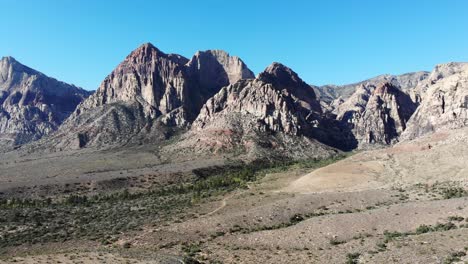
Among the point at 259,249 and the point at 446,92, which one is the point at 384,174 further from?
the point at 446,92

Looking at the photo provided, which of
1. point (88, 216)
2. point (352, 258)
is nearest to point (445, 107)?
point (88, 216)

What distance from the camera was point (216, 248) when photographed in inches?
1804

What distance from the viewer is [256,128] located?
17288 centimetres

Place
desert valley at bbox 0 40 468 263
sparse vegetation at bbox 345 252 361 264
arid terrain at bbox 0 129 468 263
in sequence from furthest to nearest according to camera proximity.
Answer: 1. desert valley at bbox 0 40 468 263
2. arid terrain at bbox 0 129 468 263
3. sparse vegetation at bbox 345 252 361 264

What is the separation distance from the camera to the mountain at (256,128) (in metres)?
161

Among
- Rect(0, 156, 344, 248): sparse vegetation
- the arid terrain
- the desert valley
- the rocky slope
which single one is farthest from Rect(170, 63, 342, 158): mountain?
Rect(0, 156, 344, 248): sparse vegetation

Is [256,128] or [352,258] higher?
[256,128]

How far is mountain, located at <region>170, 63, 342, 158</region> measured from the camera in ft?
527

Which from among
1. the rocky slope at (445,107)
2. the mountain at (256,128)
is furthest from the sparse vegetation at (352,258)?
the rocky slope at (445,107)

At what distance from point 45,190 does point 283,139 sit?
88.7 metres

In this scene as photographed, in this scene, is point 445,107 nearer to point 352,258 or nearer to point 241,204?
point 241,204

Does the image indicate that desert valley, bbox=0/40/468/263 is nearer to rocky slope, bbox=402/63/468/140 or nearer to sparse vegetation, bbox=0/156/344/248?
sparse vegetation, bbox=0/156/344/248

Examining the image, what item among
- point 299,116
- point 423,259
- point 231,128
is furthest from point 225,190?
point 299,116

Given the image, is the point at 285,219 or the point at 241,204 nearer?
the point at 285,219
